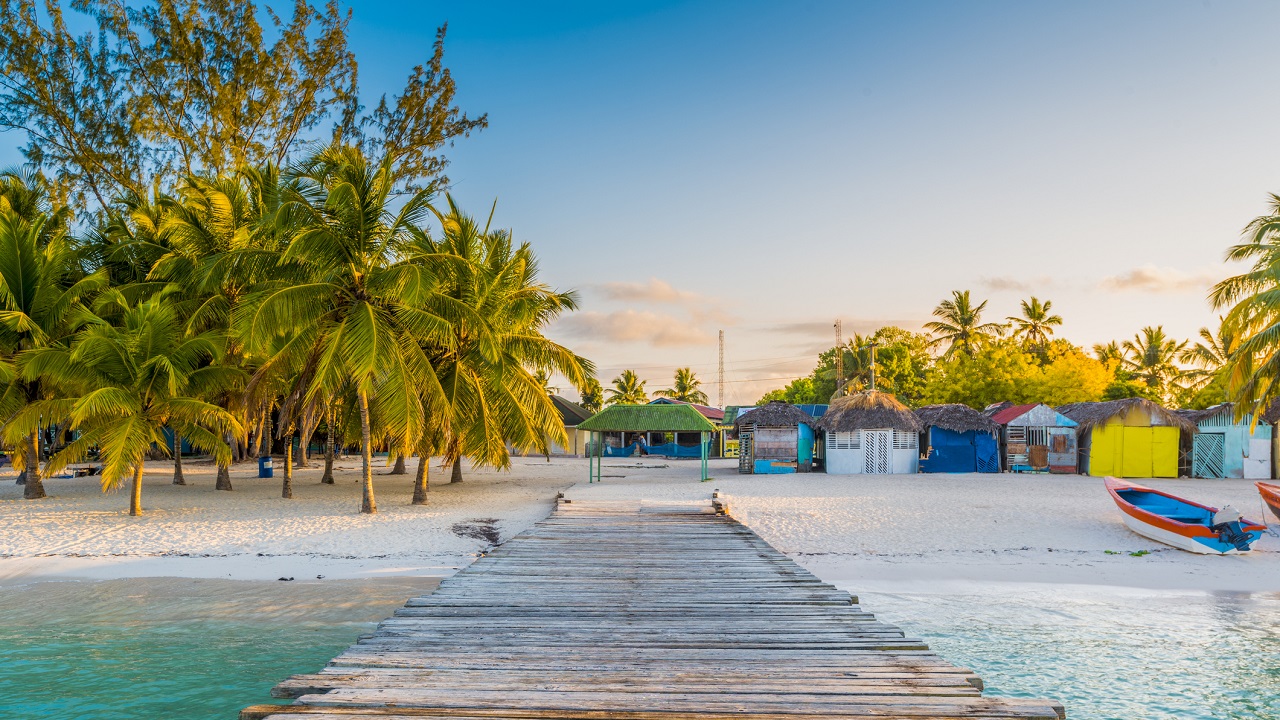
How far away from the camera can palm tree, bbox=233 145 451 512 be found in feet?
46.2

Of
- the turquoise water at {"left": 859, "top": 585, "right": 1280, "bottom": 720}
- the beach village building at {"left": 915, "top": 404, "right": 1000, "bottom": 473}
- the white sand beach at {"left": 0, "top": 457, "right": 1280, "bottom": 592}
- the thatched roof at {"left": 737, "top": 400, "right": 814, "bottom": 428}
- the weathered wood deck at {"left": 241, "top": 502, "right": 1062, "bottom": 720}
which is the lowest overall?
the turquoise water at {"left": 859, "top": 585, "right": 1280, "bottom": 720}

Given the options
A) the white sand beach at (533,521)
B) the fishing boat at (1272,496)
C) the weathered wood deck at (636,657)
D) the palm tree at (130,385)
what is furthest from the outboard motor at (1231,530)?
the palm tree at (130,385)

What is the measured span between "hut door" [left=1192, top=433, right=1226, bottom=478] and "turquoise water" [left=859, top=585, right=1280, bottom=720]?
63.9ft

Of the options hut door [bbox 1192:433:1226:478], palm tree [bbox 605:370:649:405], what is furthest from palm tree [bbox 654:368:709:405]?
hut door [bbox 1192:433:1226:478]

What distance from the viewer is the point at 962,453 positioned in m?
29.3

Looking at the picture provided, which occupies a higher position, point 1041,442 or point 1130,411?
point 1130,411

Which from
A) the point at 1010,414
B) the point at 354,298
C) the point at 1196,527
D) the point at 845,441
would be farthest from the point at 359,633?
the point at 1010,414

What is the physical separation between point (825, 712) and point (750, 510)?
42.1 ft

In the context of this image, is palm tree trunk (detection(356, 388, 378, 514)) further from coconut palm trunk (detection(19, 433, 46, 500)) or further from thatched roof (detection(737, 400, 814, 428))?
thatched roof (detection(737, 400, 814, 428))

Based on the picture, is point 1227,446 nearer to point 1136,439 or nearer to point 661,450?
point 1136,439

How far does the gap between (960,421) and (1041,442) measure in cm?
337

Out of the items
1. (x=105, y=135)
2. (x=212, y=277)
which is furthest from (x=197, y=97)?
(x=212, y=277)

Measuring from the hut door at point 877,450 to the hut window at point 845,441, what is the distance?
29 cm

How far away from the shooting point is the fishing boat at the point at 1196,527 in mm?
12867
